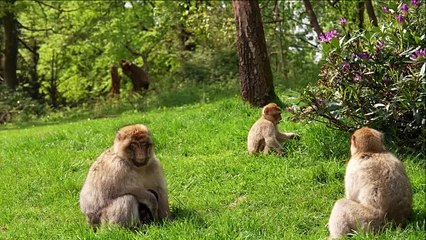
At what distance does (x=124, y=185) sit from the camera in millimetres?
5648

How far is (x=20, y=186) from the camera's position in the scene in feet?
26.8

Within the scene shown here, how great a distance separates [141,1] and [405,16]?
20288mm

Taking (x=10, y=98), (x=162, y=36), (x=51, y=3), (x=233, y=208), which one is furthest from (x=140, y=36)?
(x=233, y=208)

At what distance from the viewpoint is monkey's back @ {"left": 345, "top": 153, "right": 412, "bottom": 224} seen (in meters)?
4.97

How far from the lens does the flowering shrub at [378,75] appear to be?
23.4 feet

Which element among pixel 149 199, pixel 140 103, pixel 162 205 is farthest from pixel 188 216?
pixel 140 103

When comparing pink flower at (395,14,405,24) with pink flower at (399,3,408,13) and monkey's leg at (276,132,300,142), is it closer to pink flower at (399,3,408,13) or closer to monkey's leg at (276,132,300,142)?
pink flower at (399,3,408,13)

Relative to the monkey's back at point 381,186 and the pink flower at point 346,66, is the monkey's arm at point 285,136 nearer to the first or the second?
the pink flower at point 346,66

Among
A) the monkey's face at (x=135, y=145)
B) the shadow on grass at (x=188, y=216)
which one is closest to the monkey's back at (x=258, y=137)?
the shadow on grass at (x=188, y=216)

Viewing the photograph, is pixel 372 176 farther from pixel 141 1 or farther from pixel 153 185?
pixel 141 1

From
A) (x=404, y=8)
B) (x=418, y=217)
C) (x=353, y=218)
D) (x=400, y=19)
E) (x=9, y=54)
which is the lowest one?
(x=418, y=217)

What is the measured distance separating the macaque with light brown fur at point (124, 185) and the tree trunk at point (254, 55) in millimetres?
5764

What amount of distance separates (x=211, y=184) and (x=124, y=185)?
1.91 meters

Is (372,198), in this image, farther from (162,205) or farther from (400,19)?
(400,19)
